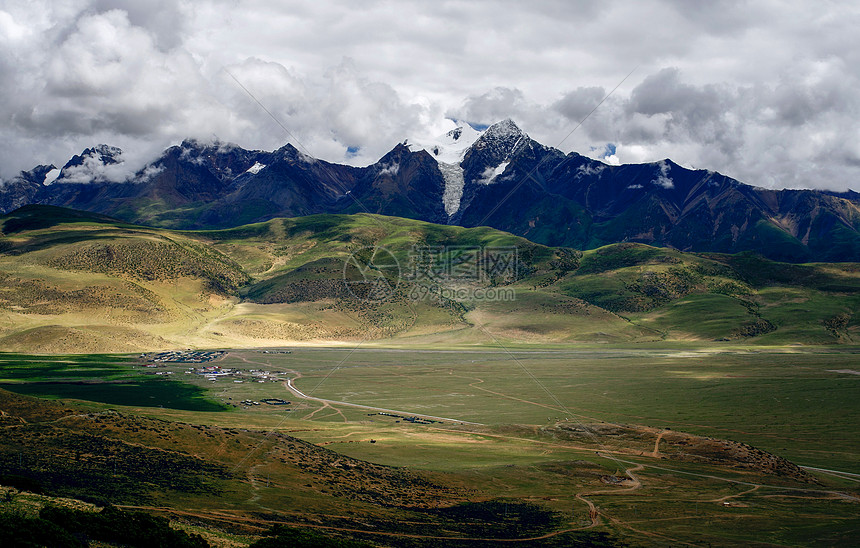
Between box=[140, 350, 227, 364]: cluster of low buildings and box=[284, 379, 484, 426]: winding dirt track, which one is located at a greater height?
box=[284, 379, 484, 426]: winding dirt track

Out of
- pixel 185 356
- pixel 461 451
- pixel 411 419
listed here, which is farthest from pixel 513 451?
pixel 185 356

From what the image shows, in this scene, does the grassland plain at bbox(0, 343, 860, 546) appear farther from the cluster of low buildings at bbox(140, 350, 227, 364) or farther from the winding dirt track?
the cluster of low buildings at bbox(140, 350, 227, 364)

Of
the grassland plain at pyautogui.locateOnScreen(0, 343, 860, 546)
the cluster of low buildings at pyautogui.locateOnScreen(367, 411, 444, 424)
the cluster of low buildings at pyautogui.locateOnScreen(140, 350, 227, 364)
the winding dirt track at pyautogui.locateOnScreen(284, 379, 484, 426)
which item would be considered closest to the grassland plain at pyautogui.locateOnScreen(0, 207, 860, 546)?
the grassland plain at pyautogui.locateOnScreen(0, 343, 860, 546)

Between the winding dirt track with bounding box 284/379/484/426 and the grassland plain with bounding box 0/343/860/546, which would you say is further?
the winding dirt track with bounding box 284/379/484/426

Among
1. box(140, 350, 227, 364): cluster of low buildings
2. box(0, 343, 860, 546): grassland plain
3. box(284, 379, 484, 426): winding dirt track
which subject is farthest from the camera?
box(140, 350, 227, 364): cluster of low buildings

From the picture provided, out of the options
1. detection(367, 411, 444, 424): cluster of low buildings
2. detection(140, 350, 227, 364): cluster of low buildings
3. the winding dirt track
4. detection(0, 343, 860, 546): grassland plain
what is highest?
detection(0, 343, 860, 546): grassland plain

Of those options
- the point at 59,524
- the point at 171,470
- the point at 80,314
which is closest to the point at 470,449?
the point at 171,470

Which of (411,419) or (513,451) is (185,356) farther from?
(513,451)

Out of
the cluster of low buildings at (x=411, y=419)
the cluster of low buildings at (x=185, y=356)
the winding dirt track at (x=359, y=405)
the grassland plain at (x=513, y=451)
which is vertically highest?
the grassland plain at (x=513, y=451)

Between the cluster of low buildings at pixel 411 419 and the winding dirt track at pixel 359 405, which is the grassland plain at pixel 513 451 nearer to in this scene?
the winding dirt track at pixel 359 405

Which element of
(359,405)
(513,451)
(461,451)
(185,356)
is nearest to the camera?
(461,451)

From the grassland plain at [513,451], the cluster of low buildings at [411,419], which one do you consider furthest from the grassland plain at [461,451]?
the cluster of low buildings at [411,419]

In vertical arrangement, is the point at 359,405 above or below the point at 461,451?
below
